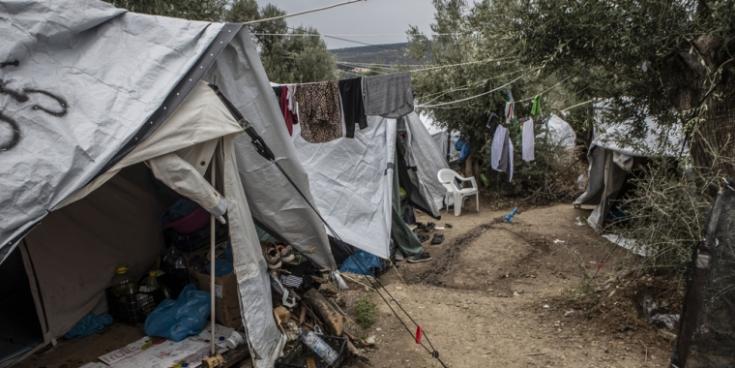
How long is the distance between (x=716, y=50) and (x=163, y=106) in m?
4.10

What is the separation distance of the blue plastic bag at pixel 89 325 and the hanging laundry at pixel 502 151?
23.1 ft

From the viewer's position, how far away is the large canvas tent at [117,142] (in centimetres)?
Result: 239

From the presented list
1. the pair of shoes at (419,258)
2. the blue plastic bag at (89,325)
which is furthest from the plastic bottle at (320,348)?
the pair of shoes at (419,258)

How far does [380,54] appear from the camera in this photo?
15.6 meters

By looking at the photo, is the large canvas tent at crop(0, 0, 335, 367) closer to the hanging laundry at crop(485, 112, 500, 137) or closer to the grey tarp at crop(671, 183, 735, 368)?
the grey tarp at crop(671, 183, 735, 368)

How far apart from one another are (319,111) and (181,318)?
8.51 feet

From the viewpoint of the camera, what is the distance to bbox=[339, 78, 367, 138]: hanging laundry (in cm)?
508

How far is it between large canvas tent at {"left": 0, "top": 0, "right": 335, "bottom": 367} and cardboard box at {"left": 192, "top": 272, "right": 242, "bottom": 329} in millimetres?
489

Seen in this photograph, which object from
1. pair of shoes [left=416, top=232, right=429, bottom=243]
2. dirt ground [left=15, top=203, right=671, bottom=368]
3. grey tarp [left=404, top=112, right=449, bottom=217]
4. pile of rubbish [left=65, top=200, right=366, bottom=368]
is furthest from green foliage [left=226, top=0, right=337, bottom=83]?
pile of rubbish [left=65, top=200, right=366, bottom=368]

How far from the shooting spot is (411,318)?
4.56 meters

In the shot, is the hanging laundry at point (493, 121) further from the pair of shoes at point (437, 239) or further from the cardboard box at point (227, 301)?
the cardboard box at point (227, 301)

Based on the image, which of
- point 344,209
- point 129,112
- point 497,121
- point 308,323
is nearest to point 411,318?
point 308,323

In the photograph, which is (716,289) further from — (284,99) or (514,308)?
(284,99)

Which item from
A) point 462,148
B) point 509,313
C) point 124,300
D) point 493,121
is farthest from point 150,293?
point 462,148
